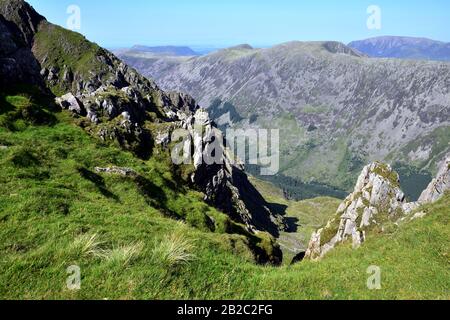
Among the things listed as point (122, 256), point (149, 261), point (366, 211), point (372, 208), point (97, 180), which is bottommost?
point (366, 211)

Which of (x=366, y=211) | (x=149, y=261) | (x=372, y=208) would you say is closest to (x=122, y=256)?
(x=149, y=261)

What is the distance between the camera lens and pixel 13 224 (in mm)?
17750

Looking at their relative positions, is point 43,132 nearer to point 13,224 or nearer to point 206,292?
point 13,224

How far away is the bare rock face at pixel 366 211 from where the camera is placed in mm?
67500

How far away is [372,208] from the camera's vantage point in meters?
71.2

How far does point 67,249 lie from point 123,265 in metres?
2.45

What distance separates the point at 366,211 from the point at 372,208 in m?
1.28

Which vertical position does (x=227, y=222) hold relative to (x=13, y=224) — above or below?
below

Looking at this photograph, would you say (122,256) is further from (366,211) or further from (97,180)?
(366,211)

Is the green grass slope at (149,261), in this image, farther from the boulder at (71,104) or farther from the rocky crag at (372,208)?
the boulder at (71,104)

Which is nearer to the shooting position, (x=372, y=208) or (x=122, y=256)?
(x=122, y=256)
